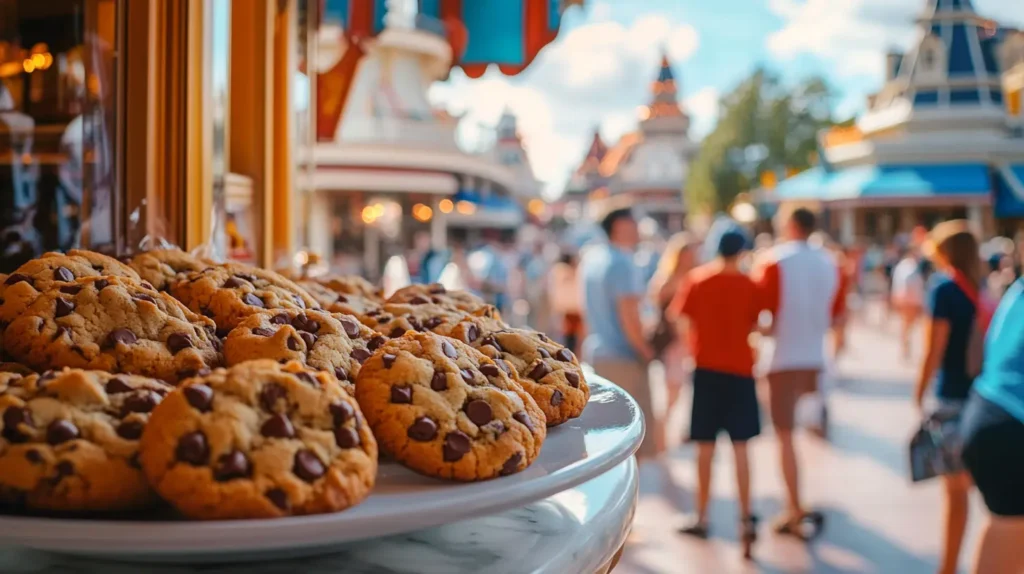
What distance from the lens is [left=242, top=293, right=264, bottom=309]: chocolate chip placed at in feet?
4.60

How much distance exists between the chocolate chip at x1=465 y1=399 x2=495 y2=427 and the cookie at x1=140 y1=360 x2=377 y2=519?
166mm

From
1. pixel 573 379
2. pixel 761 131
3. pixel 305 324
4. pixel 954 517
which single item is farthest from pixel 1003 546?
pixel 761 131

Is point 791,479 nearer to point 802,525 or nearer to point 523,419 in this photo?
point 802,525

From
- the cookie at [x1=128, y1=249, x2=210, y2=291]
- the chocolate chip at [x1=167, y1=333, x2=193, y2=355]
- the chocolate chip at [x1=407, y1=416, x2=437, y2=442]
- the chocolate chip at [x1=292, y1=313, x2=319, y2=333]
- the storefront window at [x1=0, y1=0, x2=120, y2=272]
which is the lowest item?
the chocolate chip at [x1=407, y1=416, x2=437, y2=442]

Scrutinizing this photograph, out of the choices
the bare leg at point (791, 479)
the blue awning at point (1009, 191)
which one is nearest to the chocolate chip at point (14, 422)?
the bare leg at point (791, 479)

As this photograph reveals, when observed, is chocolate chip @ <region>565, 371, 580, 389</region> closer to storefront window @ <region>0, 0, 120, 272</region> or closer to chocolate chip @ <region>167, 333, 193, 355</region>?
chocolate chip @ <region>167, 333, 193, 355</region>

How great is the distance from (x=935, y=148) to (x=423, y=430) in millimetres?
25612

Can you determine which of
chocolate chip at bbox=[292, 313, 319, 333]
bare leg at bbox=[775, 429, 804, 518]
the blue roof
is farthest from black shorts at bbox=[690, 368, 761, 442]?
→ the blue roof

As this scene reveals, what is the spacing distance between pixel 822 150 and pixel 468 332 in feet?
89.2

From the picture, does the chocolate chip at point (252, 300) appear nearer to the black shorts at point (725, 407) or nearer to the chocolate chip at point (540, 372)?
the chocolate chip at point (540, 372)

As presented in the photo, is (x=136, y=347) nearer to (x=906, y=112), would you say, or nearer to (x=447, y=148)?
(x=447, y=148)

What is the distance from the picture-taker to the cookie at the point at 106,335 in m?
1.15

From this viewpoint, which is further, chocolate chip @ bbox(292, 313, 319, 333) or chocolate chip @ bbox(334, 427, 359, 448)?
chocolate chip @ bbox(292, 313, 319, 333)

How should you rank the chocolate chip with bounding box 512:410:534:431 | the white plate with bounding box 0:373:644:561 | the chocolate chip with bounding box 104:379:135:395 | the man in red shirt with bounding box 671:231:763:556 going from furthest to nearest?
the man in red shirt with bounding box 671:231:763:556
the chocolate chip with bounding box 512:410:534:431
the chocolate chip with bounding box 104:379:135:395
the white plate with bounding box 0:373:644:561
